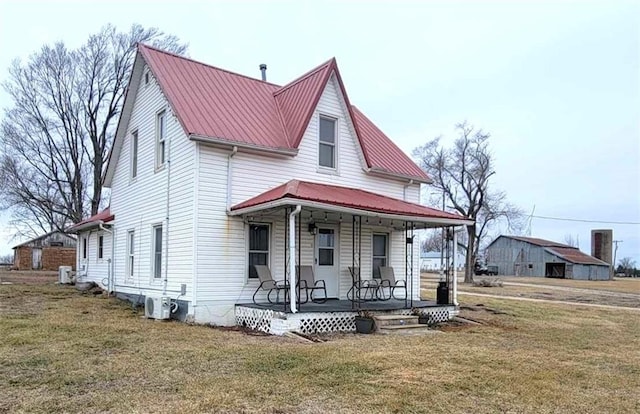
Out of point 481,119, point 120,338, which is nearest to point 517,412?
point 120,338

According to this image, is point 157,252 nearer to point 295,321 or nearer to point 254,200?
point 254,200

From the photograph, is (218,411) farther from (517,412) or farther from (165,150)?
(165,150)

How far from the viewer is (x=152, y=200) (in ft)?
46.1

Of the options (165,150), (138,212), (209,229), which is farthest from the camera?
(138,212)

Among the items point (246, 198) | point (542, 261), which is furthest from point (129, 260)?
point (542, 261)

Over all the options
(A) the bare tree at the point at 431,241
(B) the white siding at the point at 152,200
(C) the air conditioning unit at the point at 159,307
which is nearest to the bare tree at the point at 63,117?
(B) the white siding at the point at 152,200

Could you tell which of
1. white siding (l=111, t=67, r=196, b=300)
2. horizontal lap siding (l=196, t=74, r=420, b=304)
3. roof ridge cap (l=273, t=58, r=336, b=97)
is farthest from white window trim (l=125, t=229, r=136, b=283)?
roof ridge cap (l=273, t=58, r=336, b=97)

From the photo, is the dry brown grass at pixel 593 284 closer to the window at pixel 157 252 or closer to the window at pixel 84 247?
the window at pixel 157 252

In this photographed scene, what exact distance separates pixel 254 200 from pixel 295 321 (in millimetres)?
3006

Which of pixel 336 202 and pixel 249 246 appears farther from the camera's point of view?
pixel 249 246

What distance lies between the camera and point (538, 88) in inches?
876

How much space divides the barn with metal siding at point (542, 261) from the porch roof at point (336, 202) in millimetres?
52503

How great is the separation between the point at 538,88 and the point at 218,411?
2140 cm

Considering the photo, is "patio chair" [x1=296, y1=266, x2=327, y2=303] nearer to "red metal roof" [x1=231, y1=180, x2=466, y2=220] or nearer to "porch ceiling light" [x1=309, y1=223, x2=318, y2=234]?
"porch ceiling light" [x1=309, y1=223, x2=318, y2=234]
